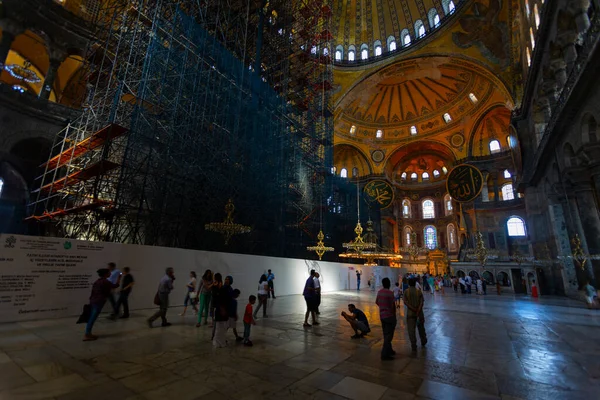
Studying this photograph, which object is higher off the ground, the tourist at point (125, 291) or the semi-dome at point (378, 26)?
the semi-dome at point (378, 26)

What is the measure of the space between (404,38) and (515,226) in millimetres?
21706

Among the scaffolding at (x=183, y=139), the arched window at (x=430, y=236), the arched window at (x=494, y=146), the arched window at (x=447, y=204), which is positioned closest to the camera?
the scaffolding at (x=183, y=139)

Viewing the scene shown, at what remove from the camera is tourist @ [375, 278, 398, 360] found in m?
4.20

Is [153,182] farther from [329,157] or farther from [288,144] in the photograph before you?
[329,157]

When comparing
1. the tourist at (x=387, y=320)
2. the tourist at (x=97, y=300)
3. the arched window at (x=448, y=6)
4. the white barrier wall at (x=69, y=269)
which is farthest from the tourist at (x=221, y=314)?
the arched window at (x=448, y=6)

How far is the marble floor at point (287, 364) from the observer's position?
3014mm

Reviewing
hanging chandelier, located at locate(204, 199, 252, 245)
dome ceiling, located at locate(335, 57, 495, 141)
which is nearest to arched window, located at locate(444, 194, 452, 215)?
dome ceiling, located at locate(335, 57, 495, 141)

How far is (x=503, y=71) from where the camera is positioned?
2262 cm

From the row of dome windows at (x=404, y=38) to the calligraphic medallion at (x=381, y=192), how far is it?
13.7m

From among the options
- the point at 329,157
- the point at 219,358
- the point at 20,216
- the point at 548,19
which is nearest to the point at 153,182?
the point at 20,216

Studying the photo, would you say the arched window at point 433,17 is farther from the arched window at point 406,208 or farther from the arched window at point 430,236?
the arched window at point 430,236

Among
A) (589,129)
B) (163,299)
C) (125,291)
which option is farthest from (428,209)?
(125,291)

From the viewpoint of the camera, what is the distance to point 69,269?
6.50 metres

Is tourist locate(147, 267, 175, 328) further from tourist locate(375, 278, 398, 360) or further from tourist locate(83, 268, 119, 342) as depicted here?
tourist locate(375, 278, 398, 360)
